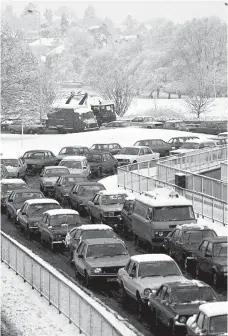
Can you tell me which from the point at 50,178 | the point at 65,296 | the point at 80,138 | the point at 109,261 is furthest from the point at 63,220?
the point at 80,138

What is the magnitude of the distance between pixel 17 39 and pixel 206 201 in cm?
5220

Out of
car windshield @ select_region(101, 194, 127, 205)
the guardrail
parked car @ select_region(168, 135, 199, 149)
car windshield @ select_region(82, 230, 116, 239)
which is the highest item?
parked car @ select_region(168, 135, 199, 149)

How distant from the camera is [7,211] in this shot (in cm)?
→ 4128

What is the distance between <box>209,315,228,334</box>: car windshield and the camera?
19.5 metres

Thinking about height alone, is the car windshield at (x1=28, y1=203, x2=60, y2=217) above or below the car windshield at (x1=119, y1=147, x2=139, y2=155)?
below

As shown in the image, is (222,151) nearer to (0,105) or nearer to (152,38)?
(0,105)

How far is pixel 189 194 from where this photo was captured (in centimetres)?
4084

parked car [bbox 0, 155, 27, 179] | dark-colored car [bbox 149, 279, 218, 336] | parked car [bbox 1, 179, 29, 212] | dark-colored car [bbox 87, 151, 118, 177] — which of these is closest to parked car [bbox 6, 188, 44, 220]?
parked car [bbox 1, 179, 29, 212]

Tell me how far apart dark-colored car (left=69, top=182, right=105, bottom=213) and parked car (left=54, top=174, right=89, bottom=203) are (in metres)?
1.40

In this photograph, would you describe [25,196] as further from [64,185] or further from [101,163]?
[101,163]

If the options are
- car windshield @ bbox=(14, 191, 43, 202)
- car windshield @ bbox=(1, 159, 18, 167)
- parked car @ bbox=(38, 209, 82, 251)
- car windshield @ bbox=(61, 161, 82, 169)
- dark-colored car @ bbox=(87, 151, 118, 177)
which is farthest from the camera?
dark-colored car @ bbox=(87, 151, 118, 177)

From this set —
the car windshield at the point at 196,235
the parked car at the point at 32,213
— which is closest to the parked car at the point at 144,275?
the car windshield at the point at 196,235

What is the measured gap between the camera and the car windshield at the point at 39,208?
3672cm

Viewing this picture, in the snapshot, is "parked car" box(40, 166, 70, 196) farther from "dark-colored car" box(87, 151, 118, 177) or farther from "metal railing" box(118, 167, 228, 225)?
"dark-colored car" box(87, 151, 118, 177)
